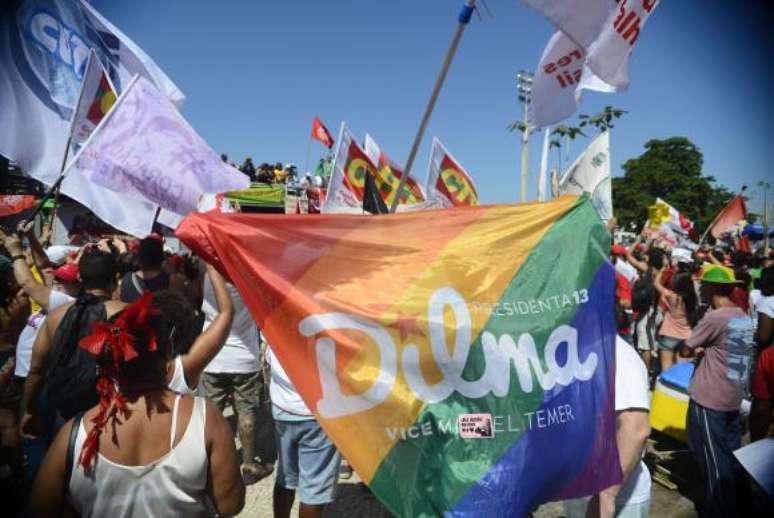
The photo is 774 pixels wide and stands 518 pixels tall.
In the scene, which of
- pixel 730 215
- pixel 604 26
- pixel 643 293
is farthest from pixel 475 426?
pixel 730 215

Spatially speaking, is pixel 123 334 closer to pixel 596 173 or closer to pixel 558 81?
pixel 558 81

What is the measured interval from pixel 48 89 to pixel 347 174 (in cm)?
406

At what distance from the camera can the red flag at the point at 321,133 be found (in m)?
16.4

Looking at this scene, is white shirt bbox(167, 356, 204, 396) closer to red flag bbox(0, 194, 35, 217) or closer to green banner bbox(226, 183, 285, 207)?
green banner bbox(226, 183, 285, 207)

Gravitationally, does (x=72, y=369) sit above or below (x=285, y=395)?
above

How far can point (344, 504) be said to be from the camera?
3947 millimetres

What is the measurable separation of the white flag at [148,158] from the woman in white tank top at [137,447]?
6.92 ft

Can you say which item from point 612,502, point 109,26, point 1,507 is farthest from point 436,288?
point 109,26

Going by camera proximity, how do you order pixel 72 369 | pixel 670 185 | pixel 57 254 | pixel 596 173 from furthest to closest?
1. pixel 670 185
2. pixel 596 173
3. pixel 57 254
4. pixel 72 369

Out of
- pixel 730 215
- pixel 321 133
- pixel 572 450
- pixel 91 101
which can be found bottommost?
pixel 572 450

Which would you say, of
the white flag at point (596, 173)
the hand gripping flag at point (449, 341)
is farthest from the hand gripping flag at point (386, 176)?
the hand gripping flag at point (449, 341)

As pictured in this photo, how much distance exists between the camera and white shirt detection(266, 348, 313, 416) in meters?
2.90

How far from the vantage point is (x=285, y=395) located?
2.93m

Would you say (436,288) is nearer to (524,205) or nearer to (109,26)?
(524,205)
